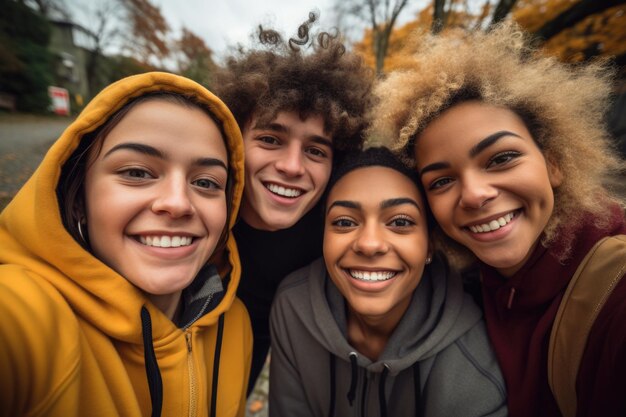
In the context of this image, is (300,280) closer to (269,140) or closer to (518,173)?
(269,140)

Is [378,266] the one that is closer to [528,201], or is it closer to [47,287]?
[528,201]

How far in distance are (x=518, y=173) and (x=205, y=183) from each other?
1.57m

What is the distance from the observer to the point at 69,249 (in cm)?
119

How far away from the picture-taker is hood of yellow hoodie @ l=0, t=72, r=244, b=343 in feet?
3.84

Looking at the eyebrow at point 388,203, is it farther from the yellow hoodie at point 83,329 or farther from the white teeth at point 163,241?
the white teeth at point 163,241

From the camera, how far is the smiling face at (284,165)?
199 cm

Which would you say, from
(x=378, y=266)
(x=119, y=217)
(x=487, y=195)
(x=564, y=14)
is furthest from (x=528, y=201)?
(x=564, y=14)

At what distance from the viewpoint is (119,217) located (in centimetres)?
126

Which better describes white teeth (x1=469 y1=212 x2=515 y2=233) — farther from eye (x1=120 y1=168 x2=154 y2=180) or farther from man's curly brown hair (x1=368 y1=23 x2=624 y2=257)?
eye (x1=120 y1=168 x2=154 y2=180)

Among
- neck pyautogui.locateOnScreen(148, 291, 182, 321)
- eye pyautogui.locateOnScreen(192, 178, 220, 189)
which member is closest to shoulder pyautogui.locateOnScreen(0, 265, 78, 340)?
neck pyautogui.locateOnScreen(148, 291, 182, 321)

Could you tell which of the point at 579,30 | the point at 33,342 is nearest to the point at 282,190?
the point at 33,342

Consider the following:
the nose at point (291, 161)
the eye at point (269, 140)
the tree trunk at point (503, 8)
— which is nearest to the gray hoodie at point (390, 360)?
the nose at point (291, 161)

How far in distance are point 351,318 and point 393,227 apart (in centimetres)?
73

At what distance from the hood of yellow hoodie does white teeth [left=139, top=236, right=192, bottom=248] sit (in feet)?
0.57
